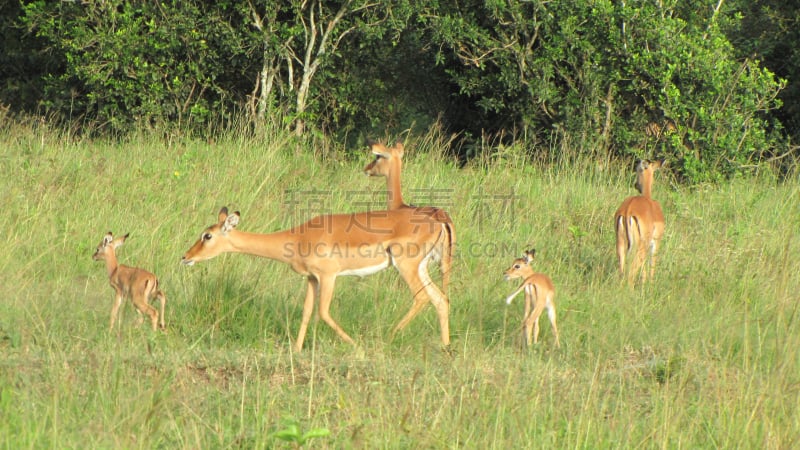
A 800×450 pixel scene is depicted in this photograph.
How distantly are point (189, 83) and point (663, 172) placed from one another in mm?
5047

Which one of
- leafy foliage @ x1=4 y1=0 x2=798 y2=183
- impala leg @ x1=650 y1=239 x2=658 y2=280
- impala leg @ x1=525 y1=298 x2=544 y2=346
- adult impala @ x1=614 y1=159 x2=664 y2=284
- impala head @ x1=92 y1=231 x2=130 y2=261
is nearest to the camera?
impala leg @ x1=525 y1=298 x2=544 y2=346

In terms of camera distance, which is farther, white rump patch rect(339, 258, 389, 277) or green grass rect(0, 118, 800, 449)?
white rump patch rect(339, 258, 389, 277)

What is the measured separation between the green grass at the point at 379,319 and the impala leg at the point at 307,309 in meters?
0.10

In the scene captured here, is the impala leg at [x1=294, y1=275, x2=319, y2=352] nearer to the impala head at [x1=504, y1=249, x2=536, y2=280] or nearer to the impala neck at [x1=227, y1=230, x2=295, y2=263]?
the impala neck at [x1=227, y1=230, x2=295, y2=263]

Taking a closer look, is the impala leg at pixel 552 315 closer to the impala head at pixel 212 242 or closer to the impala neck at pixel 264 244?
the impala neck at pixel 264 244

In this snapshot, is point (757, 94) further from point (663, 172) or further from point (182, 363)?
point (182, 363)

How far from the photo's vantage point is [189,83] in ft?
36.3

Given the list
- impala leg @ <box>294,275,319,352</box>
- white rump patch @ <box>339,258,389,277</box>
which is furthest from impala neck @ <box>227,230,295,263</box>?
white rump patch @ <box>339,258,389,277</box>

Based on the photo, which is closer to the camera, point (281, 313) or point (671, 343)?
point (671, 343)

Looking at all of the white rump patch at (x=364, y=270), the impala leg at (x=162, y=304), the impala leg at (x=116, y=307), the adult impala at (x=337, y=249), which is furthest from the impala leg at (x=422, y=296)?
the impala leg at (x=116, y=307)

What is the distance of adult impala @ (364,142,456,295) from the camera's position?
250 inches

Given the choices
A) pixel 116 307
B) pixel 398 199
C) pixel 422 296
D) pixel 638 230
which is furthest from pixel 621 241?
pixel 116 307

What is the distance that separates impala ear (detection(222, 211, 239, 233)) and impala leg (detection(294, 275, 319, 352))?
21.0 inches

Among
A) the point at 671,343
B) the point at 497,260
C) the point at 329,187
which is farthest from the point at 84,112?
the point at 671,343
